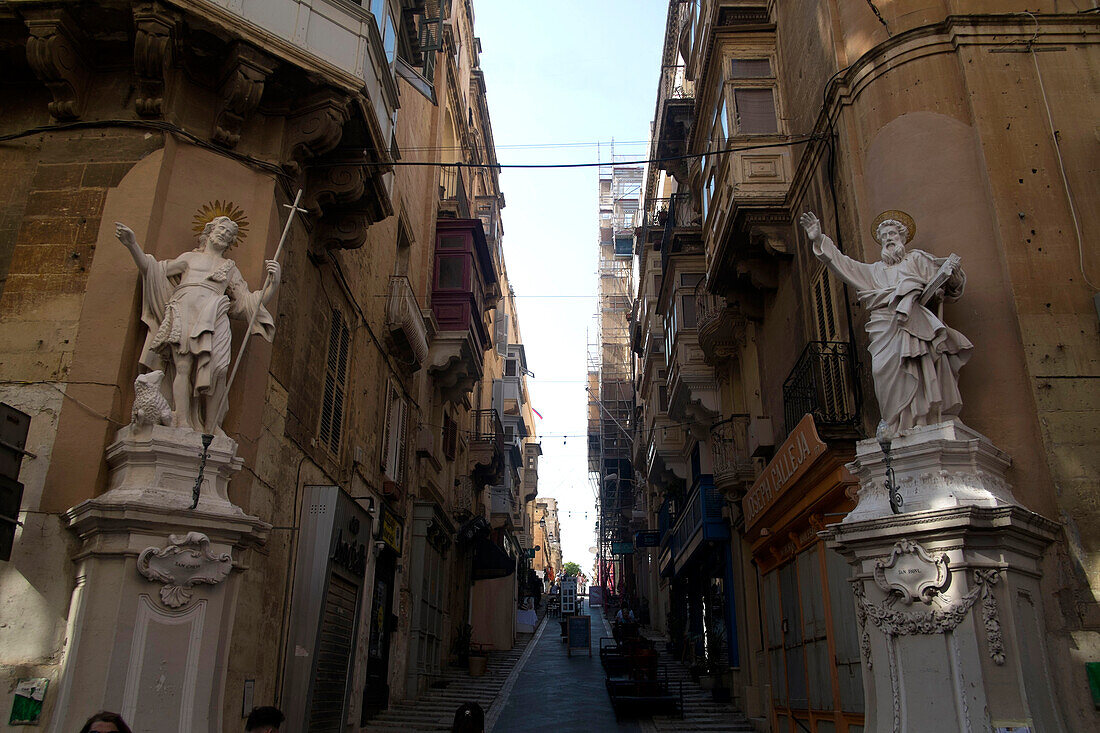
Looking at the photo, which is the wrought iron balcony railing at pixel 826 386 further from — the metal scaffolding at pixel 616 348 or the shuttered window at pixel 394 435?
the metal scaffolding at pixel 616 348

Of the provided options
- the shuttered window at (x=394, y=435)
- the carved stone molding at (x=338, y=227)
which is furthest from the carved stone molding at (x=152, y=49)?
the shuttered window at (x=394, y=435)

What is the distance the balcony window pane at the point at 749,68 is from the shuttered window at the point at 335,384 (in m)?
8.39

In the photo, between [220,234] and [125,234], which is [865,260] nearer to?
[220,234]

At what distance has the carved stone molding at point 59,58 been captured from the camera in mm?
8695

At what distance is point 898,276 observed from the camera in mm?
8516

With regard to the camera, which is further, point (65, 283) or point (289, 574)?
point (289, 574)

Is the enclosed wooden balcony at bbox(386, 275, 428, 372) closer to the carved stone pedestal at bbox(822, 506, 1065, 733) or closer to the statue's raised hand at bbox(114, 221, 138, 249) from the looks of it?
the statue's raised hand at bbox(114, 221, 138, 249)

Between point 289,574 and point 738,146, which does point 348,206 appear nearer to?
point 289,574

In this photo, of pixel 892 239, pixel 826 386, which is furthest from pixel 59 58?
pixel 826 386

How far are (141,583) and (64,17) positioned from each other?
615 cm

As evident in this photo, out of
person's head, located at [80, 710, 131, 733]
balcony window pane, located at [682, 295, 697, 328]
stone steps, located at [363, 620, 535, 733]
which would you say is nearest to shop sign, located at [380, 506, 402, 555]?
stone steps, located at [363, 620, 535, 733]

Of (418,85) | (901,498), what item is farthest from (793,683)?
(418,85)

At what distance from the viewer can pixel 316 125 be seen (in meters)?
10.1

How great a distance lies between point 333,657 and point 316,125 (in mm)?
7534
